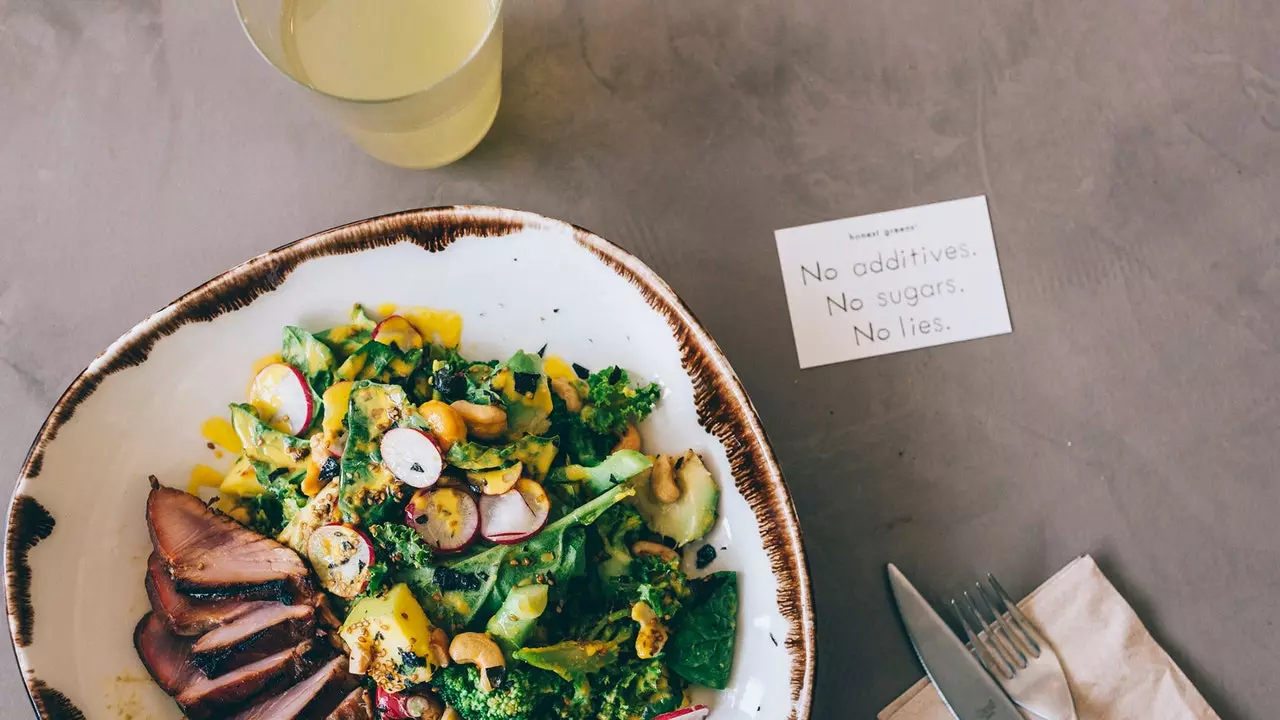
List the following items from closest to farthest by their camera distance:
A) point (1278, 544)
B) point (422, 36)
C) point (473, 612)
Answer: point (473, 612)
point (422, 36)
point (1278, 544)

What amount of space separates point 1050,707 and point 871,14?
127 centimetres

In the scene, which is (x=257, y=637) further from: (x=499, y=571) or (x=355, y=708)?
(x=499, y=571)

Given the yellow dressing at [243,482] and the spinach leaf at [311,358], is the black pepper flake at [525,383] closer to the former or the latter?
the spinach leaf at [311,358]

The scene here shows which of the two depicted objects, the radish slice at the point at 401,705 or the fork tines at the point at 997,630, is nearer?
the radish slice at the point at 401,705

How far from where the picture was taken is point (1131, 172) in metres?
1.58

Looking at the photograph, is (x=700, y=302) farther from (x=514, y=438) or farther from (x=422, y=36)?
(x=422, y=36)

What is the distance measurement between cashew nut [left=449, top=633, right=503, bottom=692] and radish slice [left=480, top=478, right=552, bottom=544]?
0.43ft

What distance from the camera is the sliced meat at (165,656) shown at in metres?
1.20

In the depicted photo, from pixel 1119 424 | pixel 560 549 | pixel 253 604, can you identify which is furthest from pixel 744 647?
pixel 1119 424

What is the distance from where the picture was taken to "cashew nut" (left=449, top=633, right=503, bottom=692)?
1090mm

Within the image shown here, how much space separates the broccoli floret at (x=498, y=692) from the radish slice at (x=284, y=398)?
433mm

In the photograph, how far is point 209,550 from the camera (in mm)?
1207

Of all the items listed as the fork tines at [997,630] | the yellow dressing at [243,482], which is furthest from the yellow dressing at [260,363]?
the fork tines at [997,630]

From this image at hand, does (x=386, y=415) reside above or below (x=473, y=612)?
above
